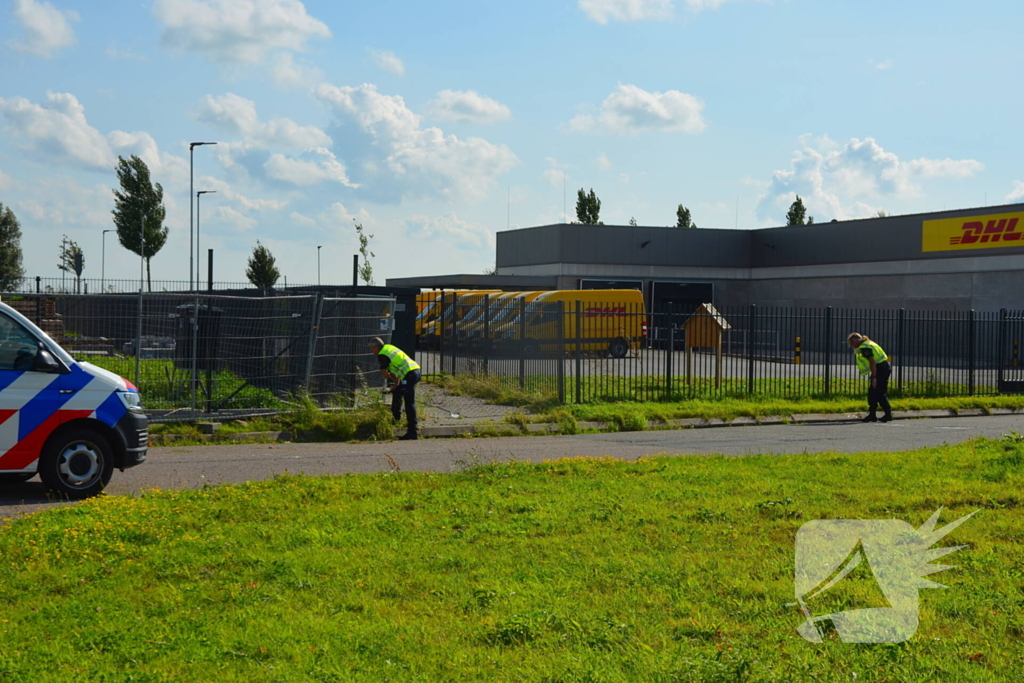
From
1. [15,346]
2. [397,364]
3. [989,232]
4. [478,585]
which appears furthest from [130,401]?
[989,232]

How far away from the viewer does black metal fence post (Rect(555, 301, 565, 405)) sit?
18047 mm

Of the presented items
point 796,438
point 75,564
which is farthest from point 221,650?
point 796,438

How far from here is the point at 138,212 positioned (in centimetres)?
5250

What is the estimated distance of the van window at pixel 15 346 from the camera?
9.00 m

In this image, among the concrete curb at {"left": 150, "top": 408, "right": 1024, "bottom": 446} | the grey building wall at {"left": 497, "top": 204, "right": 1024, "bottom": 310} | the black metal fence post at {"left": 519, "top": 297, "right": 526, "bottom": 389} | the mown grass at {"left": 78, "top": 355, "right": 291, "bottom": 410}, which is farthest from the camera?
the grey building wall at {"left": 497, "top": 204, "right": 1024, "bottom": 310}

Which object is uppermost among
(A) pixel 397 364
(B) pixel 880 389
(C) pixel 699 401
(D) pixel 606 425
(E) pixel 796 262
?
(E) pixel 796 262

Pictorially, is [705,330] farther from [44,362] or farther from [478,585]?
[478,585]

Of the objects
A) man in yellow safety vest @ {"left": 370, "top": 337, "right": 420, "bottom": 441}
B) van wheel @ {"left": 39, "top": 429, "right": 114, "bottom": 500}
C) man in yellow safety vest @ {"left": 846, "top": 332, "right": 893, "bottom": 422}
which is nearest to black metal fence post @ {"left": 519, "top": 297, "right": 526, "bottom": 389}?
man in yellow safety vest @ {"left": 370, "top": 337, "right": 420, "bottom": 441}

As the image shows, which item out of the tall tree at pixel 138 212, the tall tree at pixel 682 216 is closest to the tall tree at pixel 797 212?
the tall tree at pixel 682 216

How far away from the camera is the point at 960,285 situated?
41.1 meters

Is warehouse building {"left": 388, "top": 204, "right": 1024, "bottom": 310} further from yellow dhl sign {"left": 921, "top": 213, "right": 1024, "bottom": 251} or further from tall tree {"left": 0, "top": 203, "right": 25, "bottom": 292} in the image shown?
tall tree {"left": 0, "top": 203, "right": 25, "bottom": 292}

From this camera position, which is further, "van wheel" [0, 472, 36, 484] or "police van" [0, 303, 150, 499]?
"van wheel" [0, 472, 36, 484]

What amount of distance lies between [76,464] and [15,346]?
1.21 m

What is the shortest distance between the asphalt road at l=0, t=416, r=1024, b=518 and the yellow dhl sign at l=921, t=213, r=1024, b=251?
82.3ft
